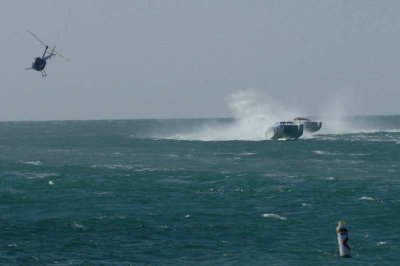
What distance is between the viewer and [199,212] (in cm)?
6062

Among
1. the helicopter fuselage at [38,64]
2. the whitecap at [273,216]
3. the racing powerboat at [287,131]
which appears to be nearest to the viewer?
the whitecap at [273,216]

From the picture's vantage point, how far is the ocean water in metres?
46.2

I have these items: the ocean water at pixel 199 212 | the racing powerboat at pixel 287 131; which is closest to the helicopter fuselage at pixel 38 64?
the ocean water at pixel 199 212

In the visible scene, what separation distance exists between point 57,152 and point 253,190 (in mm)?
67006

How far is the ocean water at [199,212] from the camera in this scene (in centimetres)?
4625

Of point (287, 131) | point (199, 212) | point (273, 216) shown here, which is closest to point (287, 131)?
point (287, 131)

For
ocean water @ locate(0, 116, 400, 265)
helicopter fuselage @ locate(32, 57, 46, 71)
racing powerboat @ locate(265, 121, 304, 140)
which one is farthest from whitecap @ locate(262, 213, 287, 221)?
racing powerboat @ locate(265, 121, 304, 140)

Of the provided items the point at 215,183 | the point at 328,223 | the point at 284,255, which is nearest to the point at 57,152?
the point at 215,183

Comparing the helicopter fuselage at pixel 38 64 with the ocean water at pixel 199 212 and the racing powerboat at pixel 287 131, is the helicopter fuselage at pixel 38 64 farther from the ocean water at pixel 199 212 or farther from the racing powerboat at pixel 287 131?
the racing powerboat at pixel 287 131

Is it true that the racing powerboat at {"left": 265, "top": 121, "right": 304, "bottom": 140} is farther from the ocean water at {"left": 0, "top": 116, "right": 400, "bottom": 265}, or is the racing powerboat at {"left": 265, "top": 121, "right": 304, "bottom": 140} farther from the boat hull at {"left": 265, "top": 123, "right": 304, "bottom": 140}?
the ocean water at {"left": 0, "top": 116, "right": 400, "bottom": 265}

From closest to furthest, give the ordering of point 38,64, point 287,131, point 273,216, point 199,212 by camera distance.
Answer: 1. point 273,216
2. point 199,212
3. point 38,64
4. point 287,131

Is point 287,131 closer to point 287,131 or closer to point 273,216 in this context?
point 287,131

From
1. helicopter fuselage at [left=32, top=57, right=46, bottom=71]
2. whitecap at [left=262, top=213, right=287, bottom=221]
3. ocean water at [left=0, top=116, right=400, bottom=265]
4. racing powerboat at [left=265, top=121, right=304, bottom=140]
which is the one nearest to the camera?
ocean water at [left=0, top=116, right=400, bottom=265]

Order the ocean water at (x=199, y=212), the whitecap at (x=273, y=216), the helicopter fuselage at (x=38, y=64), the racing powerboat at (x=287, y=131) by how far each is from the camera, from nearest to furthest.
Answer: the ocean water at (x=199, y=212)
the whitecap at (x=273, y=216)
the helicopter fuselage at (x=38, y=64)
the racing powerboat at (x=287, y=131)
